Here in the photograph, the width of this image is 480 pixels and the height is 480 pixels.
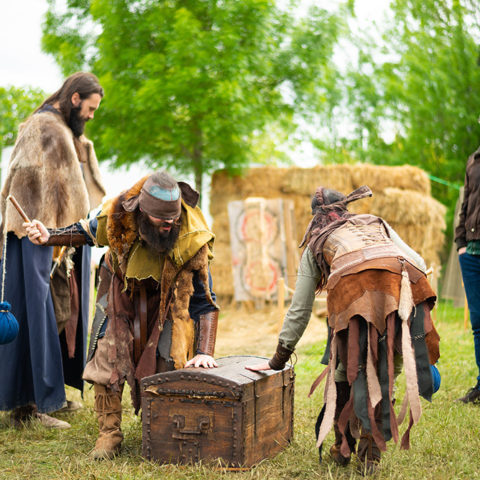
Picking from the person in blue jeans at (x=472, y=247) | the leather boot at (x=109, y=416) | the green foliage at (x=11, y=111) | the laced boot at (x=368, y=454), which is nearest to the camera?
the laced boot at (x=368, y=454)

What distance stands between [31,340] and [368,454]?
93.4 inches

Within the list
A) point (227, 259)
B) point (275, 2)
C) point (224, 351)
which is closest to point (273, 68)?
point (275, 2)

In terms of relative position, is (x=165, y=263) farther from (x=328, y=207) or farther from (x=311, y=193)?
(x=311, y=193)

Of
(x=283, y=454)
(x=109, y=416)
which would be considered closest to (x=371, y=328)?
(x=283, y=454)

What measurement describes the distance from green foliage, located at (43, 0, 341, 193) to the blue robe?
6332mm

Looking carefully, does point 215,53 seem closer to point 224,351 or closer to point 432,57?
point 224,351

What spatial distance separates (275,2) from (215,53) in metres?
1.63

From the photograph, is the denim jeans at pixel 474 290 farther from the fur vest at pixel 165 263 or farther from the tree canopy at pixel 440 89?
the tree canopy at pixel 440 89

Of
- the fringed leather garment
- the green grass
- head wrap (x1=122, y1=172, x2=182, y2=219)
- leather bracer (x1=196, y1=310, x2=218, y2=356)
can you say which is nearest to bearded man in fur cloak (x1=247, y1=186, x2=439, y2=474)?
the fringed leather garment

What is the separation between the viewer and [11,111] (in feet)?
65.0

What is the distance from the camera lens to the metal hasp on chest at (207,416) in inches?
129

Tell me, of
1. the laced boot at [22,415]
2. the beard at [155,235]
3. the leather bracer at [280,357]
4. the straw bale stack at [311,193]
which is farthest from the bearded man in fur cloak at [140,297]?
the straw bale stack at [311,193]

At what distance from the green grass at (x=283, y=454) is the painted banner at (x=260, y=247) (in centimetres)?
543

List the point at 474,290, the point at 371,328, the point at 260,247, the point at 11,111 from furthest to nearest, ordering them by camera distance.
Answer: the point at 11,111
the point at 260,247
the point at 474,290
the point at 371,328
